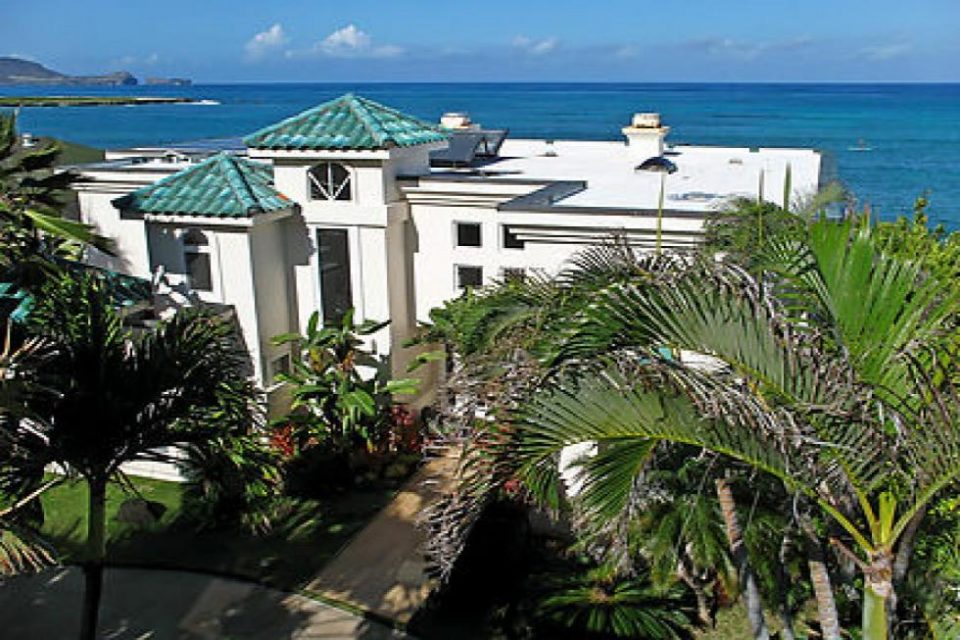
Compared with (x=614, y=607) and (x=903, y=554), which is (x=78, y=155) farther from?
(x=903, y=554)

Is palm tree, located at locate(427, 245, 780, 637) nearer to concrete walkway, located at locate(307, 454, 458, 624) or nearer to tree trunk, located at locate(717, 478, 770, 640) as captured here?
tree trunk, located at locate(717, 478, 770, 640)

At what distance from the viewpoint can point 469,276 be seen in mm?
19422

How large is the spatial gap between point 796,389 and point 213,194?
1448 centimetres

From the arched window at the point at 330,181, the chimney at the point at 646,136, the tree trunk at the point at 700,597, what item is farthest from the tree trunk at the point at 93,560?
the chimney at the point at 646,136

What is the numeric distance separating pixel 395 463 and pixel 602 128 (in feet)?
407

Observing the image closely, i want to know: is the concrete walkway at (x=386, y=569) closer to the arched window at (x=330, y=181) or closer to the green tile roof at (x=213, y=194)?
the arched window at (x=330, y=181)

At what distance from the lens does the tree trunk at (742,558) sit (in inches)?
301

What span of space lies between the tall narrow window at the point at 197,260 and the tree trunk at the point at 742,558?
13.6 meters

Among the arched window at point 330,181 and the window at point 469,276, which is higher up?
the arched window at point 330,181

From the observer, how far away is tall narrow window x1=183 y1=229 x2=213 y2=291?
60.7 feet

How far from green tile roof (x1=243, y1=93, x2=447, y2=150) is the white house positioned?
37 mm

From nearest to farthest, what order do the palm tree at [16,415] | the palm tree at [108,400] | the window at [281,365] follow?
1. the palm tree at [16,415]
2. the palm tree at [108,400]
3. the window at [281,365]

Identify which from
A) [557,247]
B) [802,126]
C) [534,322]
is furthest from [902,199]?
[802,126]

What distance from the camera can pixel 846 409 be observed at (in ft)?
19.4
